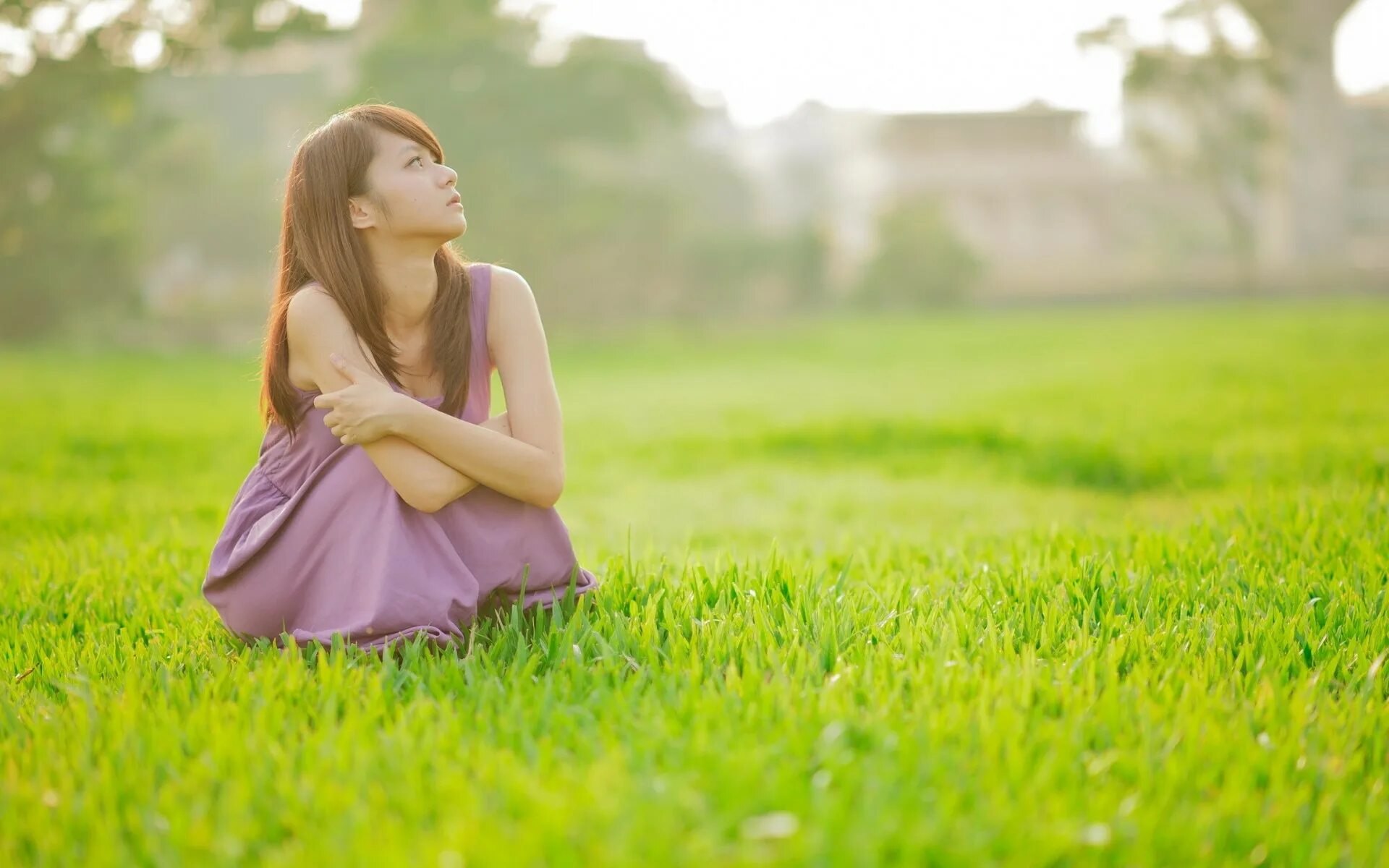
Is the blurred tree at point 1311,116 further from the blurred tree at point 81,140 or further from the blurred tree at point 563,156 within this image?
the blurred tree at point 81,140

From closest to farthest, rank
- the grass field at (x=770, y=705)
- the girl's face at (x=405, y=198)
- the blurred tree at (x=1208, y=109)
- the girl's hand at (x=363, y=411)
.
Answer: the grass field at (x=770, y=705) < the girl's hand at (x=363, y=411) < the girl's face at (x=405, y=198) < the blurred tree at (x=1208, y=109)

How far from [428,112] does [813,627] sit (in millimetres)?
20739

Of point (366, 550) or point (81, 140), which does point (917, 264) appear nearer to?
point (81, 140)

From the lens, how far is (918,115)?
39.7 meters

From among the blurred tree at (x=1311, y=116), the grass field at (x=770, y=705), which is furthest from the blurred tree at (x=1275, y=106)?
the grass field at (x=770, y=705)

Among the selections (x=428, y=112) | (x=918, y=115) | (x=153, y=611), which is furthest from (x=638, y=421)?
(x=918, y=115)

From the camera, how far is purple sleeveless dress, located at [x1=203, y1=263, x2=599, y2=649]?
7.27 feet

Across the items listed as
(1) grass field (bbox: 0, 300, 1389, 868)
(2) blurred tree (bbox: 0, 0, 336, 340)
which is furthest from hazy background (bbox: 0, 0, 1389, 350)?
(1) grass field (bbox: 0, 300, 1389, 868)

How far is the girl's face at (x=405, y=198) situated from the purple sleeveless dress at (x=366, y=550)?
220 millimetres

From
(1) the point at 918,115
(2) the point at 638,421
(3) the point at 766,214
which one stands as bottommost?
(2) the point at 638,421

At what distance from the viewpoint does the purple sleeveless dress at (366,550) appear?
7.27 feet

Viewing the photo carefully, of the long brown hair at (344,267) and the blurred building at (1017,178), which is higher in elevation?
the blurred building at (1017,178)

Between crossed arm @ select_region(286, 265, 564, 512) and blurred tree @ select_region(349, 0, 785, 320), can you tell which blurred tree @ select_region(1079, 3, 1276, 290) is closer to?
blurred tree @ select_region(349, 0, 785, 320)

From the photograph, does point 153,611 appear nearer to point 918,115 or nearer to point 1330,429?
point 1330,429
